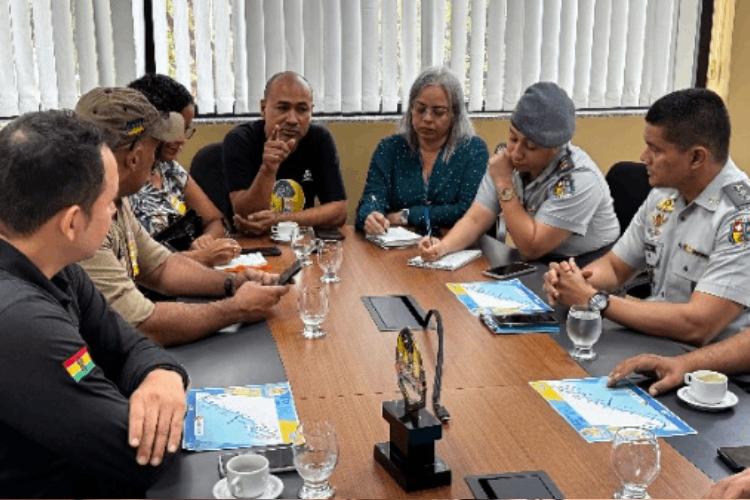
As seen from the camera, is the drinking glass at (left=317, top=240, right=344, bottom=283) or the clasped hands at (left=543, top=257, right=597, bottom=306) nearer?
the clasped hands at (left=543, top=257, right=597, bottom=306)

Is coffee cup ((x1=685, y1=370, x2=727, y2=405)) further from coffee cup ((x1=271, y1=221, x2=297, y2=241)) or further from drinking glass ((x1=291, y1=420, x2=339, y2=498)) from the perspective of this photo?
coffee cup ((x1=271, y1=221, x2=297, y2=241))

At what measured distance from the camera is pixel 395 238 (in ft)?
10.4

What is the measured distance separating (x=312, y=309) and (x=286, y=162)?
1.67 metres

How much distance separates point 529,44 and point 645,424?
3.27m

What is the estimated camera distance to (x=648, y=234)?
103 inches

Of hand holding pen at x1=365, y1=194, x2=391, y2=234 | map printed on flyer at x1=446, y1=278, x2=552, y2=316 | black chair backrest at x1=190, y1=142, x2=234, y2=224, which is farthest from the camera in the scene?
black chair backrest at x1=190, y1=142, x2=234, y2=224

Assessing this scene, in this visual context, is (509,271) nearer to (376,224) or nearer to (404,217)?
(376,224)

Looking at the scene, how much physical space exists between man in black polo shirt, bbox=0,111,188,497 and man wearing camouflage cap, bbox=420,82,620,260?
5.04ft

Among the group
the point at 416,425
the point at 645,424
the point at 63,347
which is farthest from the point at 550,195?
the point at 63,347

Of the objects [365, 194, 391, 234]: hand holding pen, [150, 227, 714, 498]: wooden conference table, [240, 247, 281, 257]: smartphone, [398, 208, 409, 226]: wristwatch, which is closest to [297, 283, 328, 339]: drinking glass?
[150, 227, 714, 498]: wooden conference table

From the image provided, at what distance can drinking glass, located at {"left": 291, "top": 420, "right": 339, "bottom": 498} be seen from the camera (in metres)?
1.39

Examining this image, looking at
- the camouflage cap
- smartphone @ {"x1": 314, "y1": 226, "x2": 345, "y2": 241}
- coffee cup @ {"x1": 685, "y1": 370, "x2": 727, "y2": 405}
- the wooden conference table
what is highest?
the camouflage cap

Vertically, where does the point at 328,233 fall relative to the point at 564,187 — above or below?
below

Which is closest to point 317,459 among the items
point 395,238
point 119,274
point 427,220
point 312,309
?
point 312,309
